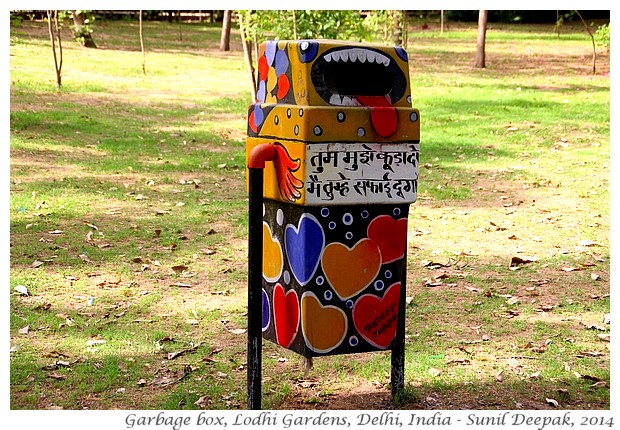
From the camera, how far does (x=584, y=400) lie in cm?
430

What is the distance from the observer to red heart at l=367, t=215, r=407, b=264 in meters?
3.94

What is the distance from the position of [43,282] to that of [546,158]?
22.7ft

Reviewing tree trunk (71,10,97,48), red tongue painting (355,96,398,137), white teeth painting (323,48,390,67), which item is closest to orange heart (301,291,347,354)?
red tongue painting (355,96,398,137)

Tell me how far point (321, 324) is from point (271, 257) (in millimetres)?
392

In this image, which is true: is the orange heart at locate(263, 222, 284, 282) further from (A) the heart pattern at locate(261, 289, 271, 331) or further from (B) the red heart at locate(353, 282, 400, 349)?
(B) the red heart at locate(353, 282, 400, 349)

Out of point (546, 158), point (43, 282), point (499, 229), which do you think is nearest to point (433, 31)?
point (546, 158)

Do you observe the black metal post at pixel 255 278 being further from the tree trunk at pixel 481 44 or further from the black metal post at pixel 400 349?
the tree trunk at pixel 481 44

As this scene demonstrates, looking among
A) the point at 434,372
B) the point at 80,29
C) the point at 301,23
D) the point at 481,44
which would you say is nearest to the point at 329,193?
the point at 434,372

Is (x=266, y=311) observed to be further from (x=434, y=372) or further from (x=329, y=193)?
(x=434, y=372)

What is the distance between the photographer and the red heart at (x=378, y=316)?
3.98 metres

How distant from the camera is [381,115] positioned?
12.4 ft

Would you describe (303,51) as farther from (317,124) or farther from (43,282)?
(43,282)

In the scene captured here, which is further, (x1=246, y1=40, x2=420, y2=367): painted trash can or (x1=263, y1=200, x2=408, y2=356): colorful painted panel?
(x1=263, y1=200, x2=408, y2=356): colorful painted panel
